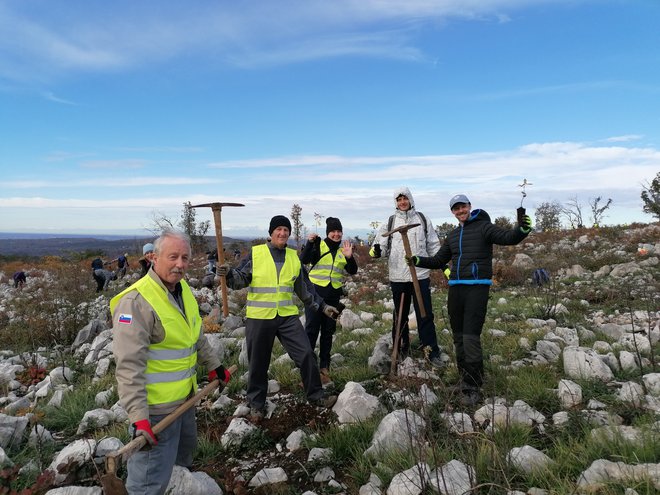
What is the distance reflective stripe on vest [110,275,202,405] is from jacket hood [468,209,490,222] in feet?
9.81

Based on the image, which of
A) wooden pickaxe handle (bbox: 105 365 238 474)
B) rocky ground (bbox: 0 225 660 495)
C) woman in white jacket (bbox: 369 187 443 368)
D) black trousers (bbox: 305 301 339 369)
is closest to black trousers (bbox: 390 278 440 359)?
woman in white jacket (bbox: 369 187 443 368)

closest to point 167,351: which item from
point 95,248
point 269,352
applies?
point 269,352

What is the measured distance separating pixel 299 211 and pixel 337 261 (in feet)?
47.8

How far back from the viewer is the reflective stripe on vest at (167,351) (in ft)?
8.49

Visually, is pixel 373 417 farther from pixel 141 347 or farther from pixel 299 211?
pixel 299 211

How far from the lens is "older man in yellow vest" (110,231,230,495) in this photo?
2.42 metres

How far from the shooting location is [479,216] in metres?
4.38

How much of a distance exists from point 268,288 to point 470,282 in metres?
2.04

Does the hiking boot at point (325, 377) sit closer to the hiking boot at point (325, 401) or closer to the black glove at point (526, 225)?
the hiking boot at point (325, 401)

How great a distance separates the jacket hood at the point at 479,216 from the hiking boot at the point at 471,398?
1.71 m

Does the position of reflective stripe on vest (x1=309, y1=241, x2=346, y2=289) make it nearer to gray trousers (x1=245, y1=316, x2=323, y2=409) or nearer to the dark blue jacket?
gray trousers (x1=245, y1=316, x2=323, y2=409)

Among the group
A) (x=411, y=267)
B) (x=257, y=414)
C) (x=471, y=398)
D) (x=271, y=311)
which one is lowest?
(x=257, y=414)

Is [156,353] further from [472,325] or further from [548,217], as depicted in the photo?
[548,217]

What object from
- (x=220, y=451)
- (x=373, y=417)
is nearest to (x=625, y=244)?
(x=373, y=417)
